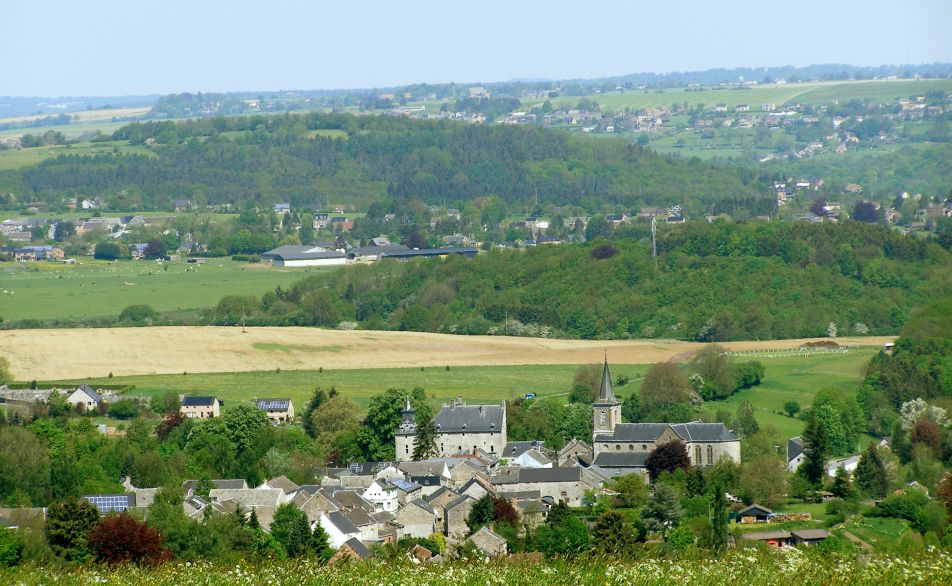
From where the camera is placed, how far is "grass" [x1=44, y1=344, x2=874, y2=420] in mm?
69938

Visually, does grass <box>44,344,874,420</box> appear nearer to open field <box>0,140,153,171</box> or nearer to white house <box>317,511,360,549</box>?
white house <box>317,511,360,549</box>

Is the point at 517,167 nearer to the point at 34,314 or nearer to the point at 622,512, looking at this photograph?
the point at 34,314

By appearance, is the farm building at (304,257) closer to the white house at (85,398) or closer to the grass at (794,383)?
the grass at (794,383)

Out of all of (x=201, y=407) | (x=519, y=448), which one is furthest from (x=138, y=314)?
(x=519, y=448)

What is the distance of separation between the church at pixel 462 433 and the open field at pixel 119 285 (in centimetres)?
3935

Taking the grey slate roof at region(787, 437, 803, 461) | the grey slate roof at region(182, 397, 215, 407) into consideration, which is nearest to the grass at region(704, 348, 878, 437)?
the grey slate roof at region(787, 437, 803, 461)

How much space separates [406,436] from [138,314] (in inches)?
1540

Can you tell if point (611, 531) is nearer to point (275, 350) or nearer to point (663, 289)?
point (275, 350)

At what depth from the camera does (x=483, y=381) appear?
74875 millimetres

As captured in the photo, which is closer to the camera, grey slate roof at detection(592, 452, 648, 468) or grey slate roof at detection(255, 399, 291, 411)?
grey slate roof at detection(592, 452, 648, 468)

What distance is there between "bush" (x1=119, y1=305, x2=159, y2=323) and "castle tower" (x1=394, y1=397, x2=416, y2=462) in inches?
1455

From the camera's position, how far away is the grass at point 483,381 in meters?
69.9

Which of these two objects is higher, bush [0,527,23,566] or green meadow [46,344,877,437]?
bush [0,527,23,566]

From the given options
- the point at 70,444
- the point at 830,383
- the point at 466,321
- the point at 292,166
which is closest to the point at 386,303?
the point at 466,321
